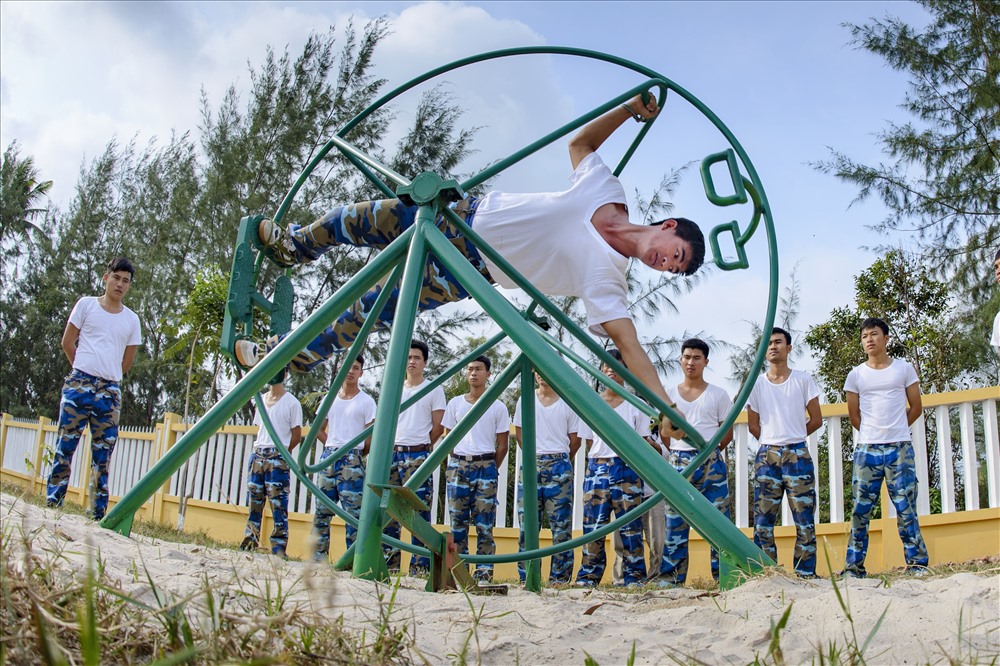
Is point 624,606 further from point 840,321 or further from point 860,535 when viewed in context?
point 840,321

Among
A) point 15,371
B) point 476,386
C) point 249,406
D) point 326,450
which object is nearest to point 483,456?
point 476,386

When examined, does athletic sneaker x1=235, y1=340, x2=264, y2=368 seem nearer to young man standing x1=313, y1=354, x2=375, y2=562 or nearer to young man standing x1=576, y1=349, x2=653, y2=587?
young man standing x1=576, y1=349, x2=653, y2=587

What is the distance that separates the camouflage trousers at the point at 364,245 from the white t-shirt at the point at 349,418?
113 inches

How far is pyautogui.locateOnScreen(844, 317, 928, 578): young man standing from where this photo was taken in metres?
4.78

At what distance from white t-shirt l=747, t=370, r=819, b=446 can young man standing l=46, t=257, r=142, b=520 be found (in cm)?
379

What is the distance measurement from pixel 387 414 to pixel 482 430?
12.0 feet

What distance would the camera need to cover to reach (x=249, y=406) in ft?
49.6

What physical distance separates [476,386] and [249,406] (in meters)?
9.90

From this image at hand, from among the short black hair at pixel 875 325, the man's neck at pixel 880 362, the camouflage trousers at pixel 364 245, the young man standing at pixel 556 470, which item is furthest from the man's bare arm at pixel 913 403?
the camouflage trousers at pixel 364 245

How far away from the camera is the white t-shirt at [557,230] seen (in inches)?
118

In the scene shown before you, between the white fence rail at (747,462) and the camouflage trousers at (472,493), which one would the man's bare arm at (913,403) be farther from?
the camouflage trousers at (472,493)

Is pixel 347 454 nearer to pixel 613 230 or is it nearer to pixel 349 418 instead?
pixel 349 418

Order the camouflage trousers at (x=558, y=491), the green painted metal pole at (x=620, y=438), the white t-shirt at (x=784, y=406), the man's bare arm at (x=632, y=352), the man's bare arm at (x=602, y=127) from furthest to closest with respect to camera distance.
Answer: the camouflage trousers at (x=558, y=491), the white t-shirt at (x=784, y=406), the man's bare arm at (x=602, y=127), the man's bare arm at (x=632, y=352), the green painted metal pole at (x=620, y=438)

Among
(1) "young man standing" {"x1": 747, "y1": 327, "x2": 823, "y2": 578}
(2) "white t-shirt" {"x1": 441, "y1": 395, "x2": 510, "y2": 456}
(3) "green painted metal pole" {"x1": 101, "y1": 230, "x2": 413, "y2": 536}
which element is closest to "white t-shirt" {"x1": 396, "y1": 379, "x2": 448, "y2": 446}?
(2) "white t-shirt" {"x1": 441, "y1": 395, "x2": 510, "y2": 456}
